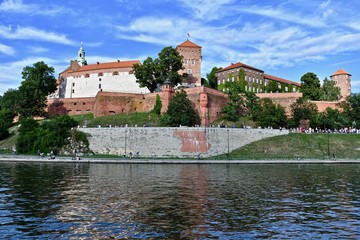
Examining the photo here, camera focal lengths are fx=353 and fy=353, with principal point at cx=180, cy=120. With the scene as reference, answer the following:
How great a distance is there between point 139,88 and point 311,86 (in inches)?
1393

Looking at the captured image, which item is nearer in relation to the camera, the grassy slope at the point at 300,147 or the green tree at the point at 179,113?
the grassy slope at the point at 300,147

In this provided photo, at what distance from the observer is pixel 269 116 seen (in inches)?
2168

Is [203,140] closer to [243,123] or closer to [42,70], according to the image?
[243,123]

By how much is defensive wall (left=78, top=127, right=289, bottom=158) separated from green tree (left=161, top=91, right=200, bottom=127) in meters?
3.11

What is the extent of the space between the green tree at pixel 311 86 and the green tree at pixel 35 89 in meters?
50.0

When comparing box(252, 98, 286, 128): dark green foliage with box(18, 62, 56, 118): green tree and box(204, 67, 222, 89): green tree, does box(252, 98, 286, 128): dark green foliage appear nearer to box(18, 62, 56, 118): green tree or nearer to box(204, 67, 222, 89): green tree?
box(204, 67, 222, 89): green tree

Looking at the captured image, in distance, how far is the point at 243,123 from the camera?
56688 millimetres

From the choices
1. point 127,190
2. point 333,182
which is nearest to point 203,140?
point 333,182

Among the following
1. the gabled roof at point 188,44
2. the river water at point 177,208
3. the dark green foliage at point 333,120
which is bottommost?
the river water at point 177,208

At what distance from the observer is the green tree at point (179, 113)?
169 ft

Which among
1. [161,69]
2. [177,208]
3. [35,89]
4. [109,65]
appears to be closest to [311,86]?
[161,69]

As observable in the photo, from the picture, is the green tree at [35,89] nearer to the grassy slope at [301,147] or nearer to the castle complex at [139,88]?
the castle complex at [139,88]

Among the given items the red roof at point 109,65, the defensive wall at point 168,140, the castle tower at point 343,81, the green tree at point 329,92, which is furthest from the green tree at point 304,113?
the red roof at point 109,65

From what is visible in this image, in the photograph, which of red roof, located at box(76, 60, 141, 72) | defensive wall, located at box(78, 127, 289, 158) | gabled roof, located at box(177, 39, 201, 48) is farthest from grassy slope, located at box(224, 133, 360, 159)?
red roof, located at box(76, 60, 141, 72)
